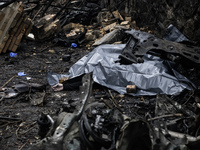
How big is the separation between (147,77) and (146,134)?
247 centimetres

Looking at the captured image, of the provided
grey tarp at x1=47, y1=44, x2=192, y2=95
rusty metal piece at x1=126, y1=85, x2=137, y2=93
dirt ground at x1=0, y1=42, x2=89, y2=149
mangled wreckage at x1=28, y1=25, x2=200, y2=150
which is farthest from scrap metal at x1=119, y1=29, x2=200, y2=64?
dirt ground at x1=0, y1=42, x2=89, y2=149

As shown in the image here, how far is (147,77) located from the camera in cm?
436

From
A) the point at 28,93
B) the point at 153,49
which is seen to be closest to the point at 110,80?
the point at 153,49

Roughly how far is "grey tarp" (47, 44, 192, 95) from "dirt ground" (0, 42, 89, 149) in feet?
2.04

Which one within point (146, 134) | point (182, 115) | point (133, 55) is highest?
point (146, 134)

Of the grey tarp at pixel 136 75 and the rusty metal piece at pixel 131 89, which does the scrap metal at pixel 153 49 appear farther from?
the rusty metal piece at pixel 131 89

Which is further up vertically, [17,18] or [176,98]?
[17,18]

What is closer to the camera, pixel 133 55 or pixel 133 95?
pixel 133 55

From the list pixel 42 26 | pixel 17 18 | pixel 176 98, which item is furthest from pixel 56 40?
pixel 176 98

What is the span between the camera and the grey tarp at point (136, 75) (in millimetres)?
4200

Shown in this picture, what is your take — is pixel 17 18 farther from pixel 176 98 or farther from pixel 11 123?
pixel 176 98

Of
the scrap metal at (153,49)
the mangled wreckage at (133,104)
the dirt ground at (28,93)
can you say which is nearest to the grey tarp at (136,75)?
the mangled wreckage at (133,104)

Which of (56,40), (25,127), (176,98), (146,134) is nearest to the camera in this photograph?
(146,134)

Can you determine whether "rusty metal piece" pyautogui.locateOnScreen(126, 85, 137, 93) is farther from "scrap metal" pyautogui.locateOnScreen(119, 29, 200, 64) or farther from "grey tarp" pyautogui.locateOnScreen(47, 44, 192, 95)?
"scrap metal" pyautogui.locateOnScreen(119, 29, 200, 64)
